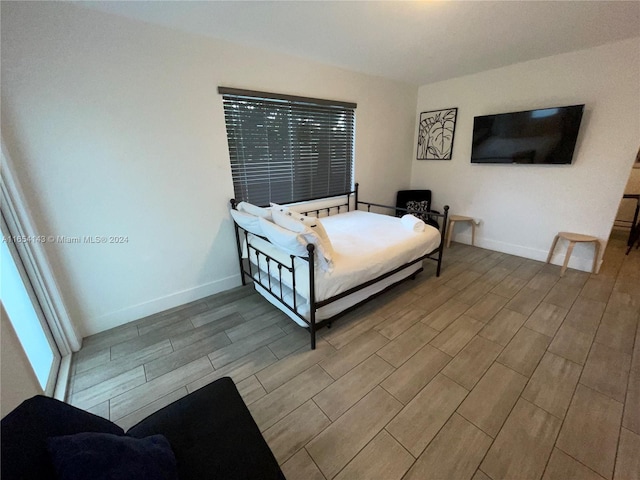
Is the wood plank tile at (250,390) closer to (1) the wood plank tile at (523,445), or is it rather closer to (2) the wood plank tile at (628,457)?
(1) the wood plank tile at (523,445)

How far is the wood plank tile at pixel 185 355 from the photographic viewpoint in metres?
1.78

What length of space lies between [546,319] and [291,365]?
2.22 metres

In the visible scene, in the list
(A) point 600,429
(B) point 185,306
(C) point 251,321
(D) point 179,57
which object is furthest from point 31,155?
(A) point 600,429

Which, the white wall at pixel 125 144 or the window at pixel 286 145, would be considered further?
the window at pixel 286 145

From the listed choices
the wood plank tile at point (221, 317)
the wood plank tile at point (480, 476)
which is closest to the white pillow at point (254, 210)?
the wood plank tile at point (221, 317)

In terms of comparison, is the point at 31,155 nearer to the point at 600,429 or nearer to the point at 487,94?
the point at 600,429

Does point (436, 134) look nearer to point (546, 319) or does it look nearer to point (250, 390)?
point (546, 319)

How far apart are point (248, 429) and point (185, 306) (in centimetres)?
185

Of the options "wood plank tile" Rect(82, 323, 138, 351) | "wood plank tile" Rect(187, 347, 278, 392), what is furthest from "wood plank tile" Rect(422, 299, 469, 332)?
"wood plank tile" Rect(82, 323, 138, 351)

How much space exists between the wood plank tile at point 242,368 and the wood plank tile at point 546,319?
215 cm

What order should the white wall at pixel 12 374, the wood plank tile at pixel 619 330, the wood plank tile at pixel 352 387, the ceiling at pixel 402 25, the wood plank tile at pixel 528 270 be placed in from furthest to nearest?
the wood plank tile at pixel 528 270, the wood plank tile at pixel 619 330, the ceiling at pixel 402 25, the wood plank tile at pixel 352 387, the white wall at pixel 12 374

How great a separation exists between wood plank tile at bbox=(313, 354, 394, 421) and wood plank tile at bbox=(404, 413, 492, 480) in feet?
1.39

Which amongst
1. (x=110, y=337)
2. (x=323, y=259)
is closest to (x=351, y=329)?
(x=323, y=259)

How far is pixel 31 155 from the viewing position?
5.58ft
